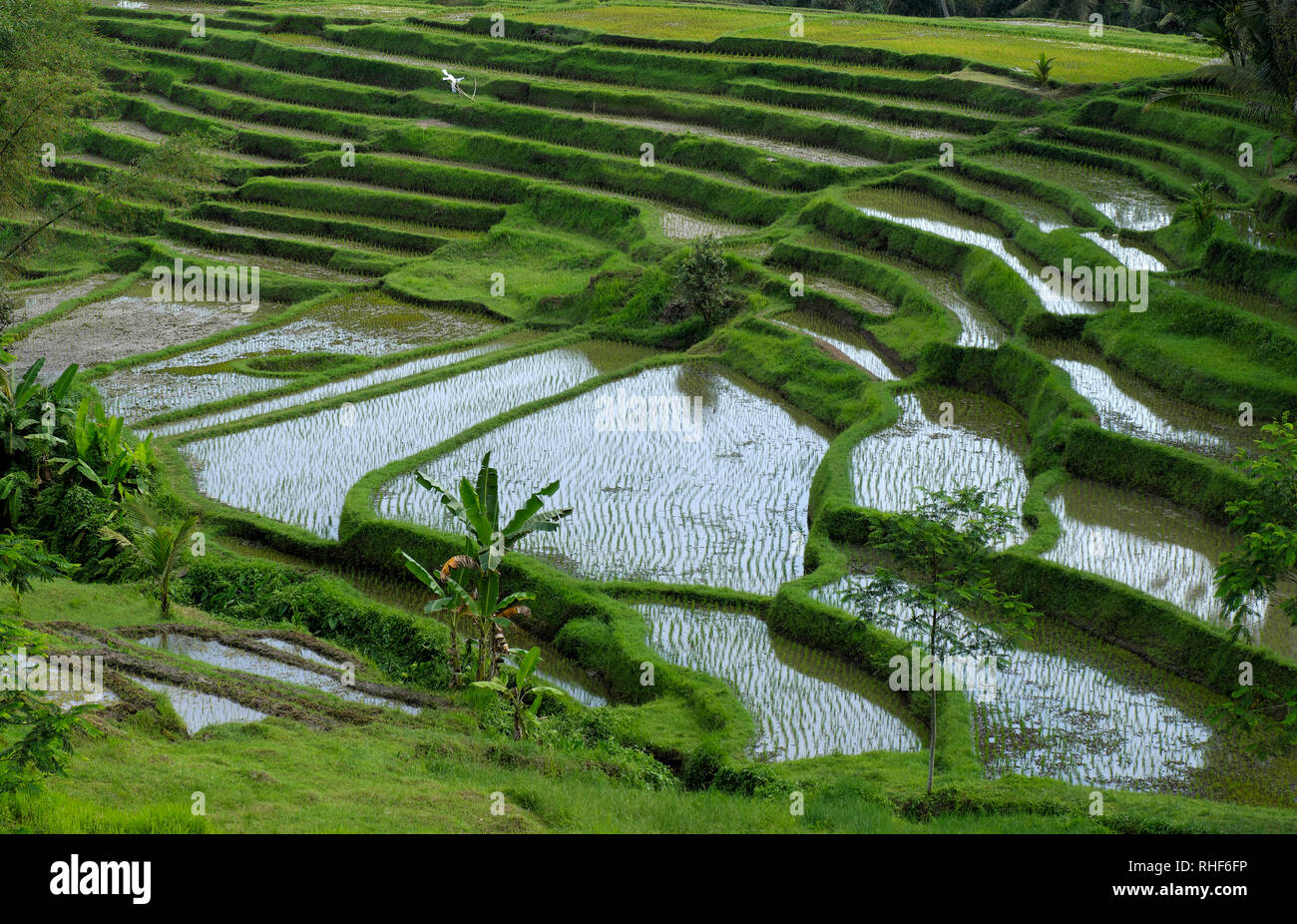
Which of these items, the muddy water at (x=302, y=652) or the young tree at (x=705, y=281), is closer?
the muddy water at (x=302, y=652)

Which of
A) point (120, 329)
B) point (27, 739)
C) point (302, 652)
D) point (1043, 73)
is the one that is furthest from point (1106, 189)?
point (27, 739)

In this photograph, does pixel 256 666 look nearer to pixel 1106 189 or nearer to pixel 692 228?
pixel 692 228

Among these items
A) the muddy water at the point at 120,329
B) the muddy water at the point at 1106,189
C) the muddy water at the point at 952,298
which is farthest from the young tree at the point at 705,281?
the muddy water at the point at 120,329

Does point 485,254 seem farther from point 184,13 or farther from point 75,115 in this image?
point 184,13

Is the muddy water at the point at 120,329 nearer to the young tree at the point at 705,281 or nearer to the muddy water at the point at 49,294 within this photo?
the muddy water at the point at 49,294

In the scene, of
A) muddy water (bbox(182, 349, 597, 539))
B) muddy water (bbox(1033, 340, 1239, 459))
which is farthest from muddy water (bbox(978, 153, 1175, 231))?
muddy water (bbox(182, 349, 597, 539))

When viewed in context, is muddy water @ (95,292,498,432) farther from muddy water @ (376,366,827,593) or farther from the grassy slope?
the grassy slope
